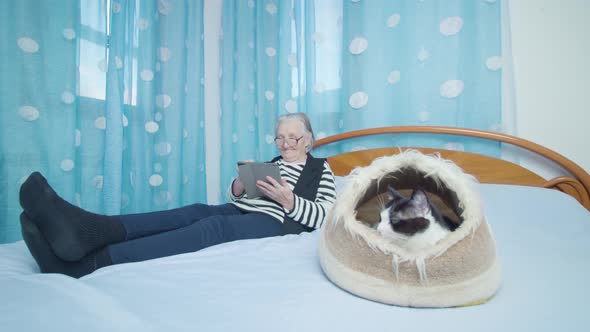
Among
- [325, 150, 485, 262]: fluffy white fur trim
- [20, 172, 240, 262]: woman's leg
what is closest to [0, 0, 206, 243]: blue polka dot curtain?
[20, 172, 240, 262]: woman's leg

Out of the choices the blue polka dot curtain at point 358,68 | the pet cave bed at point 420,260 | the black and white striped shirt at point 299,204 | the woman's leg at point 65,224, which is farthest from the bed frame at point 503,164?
the woman's leg at point 65,224

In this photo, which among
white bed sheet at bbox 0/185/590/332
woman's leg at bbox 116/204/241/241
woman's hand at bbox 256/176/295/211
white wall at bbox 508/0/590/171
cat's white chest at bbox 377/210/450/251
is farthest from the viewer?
white wall at bbox 508/0/590/171

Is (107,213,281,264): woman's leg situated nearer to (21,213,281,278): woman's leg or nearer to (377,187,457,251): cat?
(21,213,281,278): woman's leg

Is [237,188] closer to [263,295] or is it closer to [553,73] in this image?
[263,295]

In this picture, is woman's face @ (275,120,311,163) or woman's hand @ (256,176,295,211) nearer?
woman's hand @ (256,176,295,211)

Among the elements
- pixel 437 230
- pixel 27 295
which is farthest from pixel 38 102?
pixel 437 230

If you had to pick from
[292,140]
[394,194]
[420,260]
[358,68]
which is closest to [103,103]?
[292,140]

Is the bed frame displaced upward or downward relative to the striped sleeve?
upward

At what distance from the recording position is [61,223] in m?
0.66

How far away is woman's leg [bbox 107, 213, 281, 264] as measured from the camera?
725 mm

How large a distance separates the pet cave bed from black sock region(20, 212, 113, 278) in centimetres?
51

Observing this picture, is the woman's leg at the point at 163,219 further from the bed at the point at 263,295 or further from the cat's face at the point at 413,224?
the cat's face at the point at 413,224

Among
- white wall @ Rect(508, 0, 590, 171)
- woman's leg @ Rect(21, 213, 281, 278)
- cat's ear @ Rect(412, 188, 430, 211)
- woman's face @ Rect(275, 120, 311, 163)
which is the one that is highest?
white wall @ Rect(508, 0, 590, 171)

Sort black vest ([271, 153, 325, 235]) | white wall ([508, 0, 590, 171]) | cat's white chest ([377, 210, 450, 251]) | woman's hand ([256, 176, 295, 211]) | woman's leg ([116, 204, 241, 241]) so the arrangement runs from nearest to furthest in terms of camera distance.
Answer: cat's white chest ([377, 210, 450, 251]) → woman's leg ([116, 204, 241, 241]) → woman's hand ([256, 176, 295, 211]) → black vest ([271, 153, 325, 235]) → white wall ([508, 0, 590, 171])
